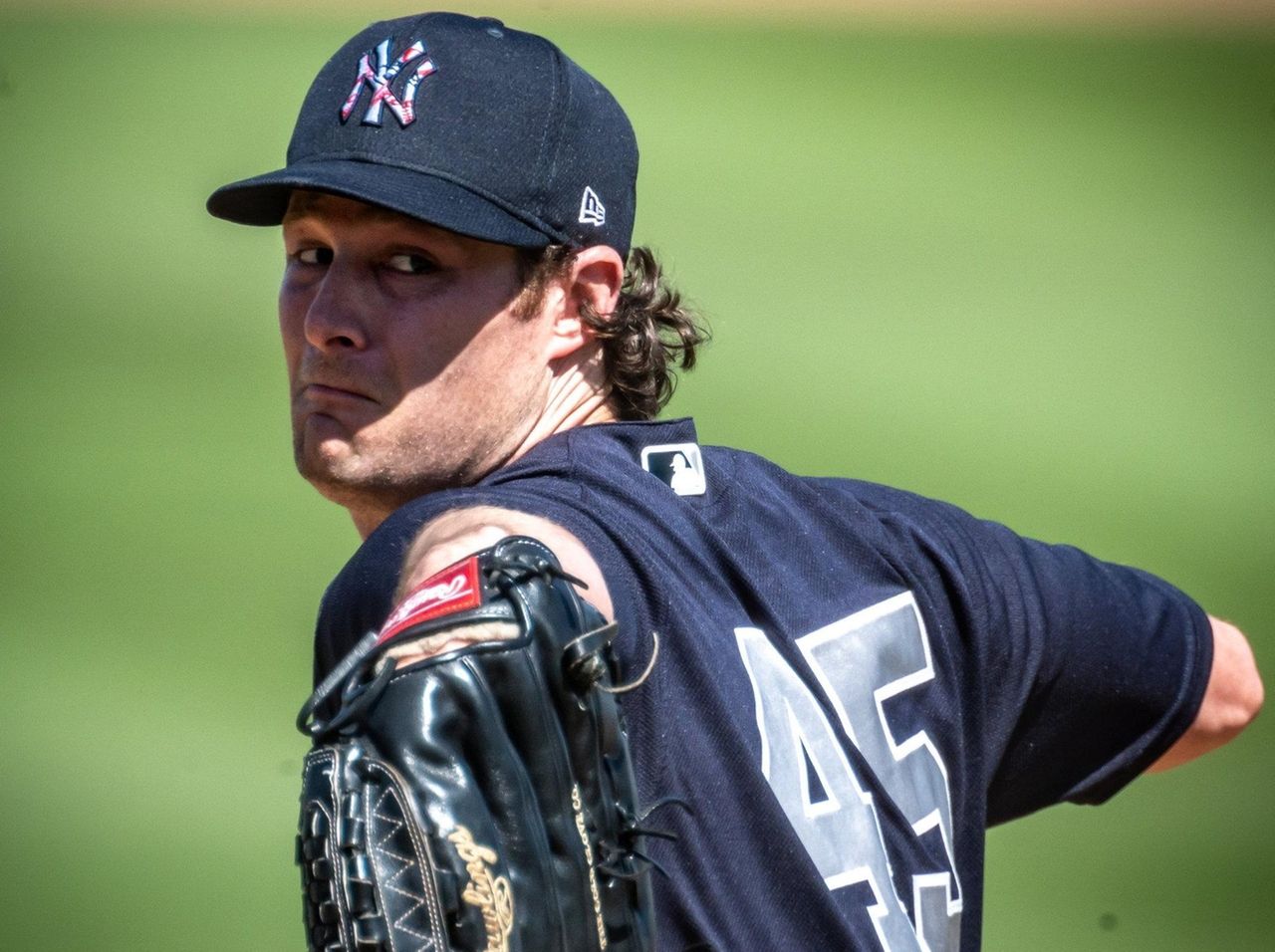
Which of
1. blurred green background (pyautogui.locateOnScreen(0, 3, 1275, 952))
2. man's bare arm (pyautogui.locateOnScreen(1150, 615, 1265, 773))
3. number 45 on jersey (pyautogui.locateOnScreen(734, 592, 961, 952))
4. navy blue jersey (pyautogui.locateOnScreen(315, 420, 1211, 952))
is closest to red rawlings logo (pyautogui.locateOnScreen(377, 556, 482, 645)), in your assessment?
navy blue jersey (pyautogui.locateOnScreen(315, 420, 1211, 952))

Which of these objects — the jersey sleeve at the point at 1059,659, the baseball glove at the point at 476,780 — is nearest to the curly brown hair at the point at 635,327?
the jersey sleeve at the point at 1059,659

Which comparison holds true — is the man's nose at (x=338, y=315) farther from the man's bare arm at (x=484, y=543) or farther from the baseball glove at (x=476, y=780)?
the baseball glove at (x=476, y=780)

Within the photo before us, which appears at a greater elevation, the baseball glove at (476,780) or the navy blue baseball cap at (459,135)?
the navy blue baseball cap at (459,135)

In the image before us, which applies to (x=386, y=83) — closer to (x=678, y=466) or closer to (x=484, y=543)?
(x=678, y=466)

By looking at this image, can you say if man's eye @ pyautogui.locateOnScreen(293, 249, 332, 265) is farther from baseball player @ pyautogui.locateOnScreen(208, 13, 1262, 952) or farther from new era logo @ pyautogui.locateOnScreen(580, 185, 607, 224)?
new era logo @ pyautogui.locateOnScreen(580, 185, 607, 224)

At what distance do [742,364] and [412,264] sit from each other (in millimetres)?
2115

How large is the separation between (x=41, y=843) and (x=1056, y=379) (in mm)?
2267

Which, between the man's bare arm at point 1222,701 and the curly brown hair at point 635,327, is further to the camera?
the man's bare arm at point 1222,701

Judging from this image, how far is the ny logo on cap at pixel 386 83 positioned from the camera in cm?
149

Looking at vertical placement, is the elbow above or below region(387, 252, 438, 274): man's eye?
below

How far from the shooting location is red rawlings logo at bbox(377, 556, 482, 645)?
0.97m

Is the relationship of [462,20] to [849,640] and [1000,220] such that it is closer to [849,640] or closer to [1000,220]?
[849,640]

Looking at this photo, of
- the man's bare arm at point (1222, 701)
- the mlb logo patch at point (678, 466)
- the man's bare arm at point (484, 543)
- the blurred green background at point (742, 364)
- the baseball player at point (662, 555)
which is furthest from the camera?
the blurred green background at point (742, 364)

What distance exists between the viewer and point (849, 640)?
1398mm
